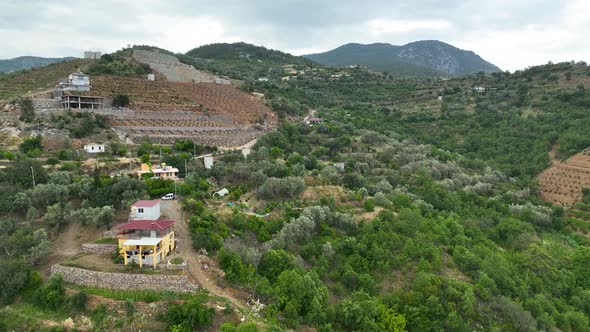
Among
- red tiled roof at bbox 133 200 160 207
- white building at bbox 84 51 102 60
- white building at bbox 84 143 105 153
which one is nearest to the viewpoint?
red tiled roof at bbox 133 200 160 207

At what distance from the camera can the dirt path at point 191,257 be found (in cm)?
1549

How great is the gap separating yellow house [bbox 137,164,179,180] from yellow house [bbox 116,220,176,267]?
818 cm

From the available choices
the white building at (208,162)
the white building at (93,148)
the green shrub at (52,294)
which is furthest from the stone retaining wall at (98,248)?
the white building at (93,148)

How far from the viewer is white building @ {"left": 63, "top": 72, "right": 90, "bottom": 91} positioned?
3825cm

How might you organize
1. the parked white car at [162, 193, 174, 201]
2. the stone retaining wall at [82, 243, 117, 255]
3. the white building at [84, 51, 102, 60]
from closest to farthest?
the stone retaining wall at [82, 243, 117, 255] < the parked white car at [162, 193, 174, 201] < the white building at [84, 51, 102, 60]

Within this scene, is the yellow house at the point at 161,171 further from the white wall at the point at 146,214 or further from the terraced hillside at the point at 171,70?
the terraced hillside at the point at 171,70

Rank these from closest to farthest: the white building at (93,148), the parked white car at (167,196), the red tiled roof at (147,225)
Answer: the red tiled roof at (147,225) → the parked white car at (167,196) → the white building at (93,148)

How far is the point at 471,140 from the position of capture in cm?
4809

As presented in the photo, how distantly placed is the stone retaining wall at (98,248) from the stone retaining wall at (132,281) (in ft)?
5.26

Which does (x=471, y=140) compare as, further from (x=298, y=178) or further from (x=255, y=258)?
(x=255, y=258)

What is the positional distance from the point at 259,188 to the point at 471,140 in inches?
1314

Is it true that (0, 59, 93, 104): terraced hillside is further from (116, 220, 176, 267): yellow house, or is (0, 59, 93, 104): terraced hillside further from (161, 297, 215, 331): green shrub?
(161, 297, 215, 331): green shrub

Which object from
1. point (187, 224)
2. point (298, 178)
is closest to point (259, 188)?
point (298, 178)

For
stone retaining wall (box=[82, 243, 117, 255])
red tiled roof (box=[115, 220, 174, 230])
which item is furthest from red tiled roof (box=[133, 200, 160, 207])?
stone retaining wall (box=[82, 243, 117, 255])
